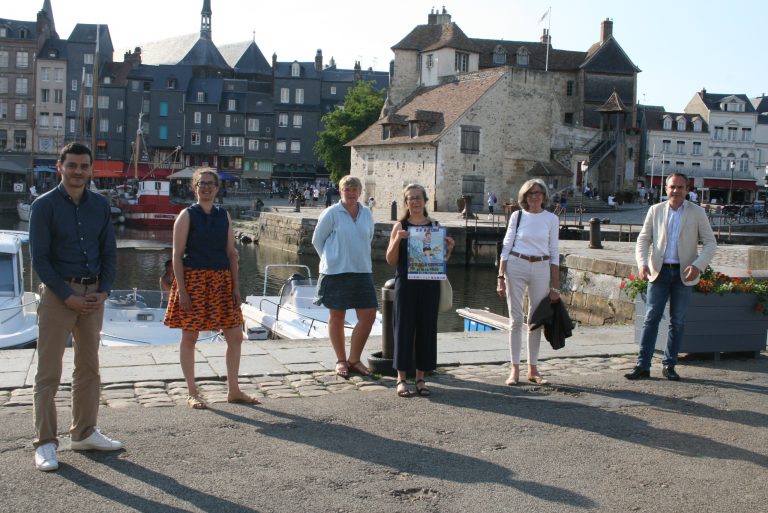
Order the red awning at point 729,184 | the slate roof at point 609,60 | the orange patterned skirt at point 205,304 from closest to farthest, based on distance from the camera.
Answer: the orange patterned skirt at point 205,304 < the slate roof at point 609,60 < the red awning at point 729,184

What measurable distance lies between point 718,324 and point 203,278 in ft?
18.5

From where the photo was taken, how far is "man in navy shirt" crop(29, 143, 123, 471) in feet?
17.4

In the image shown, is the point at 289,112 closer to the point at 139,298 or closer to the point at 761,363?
the point at 139,298

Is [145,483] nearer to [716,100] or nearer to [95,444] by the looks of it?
[95,444]

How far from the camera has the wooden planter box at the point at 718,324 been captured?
9070 millimetres

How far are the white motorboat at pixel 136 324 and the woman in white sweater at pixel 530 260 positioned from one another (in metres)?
6.76

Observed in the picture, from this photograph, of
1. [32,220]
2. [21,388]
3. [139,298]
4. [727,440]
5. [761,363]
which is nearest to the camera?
[32,220]

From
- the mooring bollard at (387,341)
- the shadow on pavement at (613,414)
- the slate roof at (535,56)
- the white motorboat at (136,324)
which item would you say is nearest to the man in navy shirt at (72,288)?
the shadow on pavement at (613,414)

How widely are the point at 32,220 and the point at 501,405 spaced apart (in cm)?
399

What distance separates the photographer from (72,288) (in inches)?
214

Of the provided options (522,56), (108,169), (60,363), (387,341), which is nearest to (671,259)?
(387,341)

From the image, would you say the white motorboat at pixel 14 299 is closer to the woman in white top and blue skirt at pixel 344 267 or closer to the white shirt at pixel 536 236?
the woman in white top and blue skirt at pixel 344 267

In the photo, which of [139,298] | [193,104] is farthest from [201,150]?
[139,298]

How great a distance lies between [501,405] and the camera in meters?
7.11
